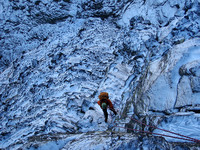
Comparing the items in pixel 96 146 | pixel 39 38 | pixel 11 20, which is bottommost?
pixel 96 146

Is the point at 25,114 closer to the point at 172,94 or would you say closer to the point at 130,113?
the point at 130,113

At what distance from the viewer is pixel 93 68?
590 cm

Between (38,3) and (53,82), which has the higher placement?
(38,3)

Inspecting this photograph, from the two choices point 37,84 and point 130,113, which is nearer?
point 130,113

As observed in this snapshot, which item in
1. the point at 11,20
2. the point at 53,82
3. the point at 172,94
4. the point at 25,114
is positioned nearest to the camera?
the point at 172,94

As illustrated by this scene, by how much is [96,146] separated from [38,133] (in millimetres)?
1924

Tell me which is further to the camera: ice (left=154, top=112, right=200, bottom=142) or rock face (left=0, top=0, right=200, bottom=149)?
rock face (left=0, top=0, right=200, bottom=149)

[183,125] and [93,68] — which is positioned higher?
[93,68]

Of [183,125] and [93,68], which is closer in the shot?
[183,125]

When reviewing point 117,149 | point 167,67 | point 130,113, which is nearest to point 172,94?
point 167,67

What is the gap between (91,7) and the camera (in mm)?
8867

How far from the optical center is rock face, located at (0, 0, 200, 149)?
2.54m

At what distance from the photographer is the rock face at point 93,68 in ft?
8.35

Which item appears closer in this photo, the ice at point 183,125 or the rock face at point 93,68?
the ice at point 183,125
